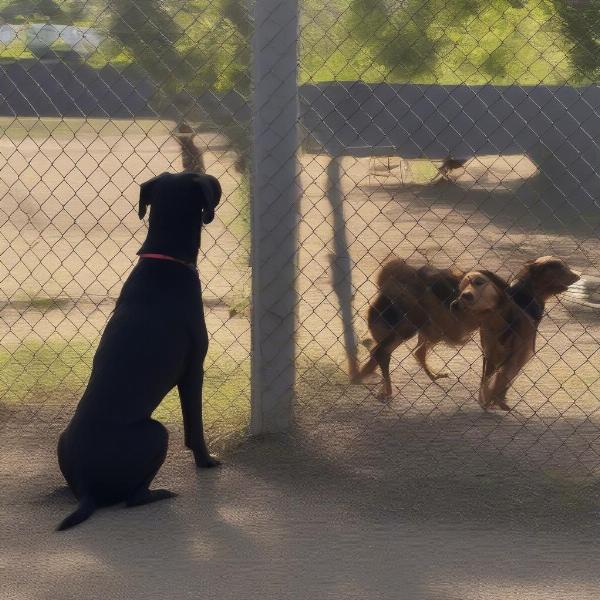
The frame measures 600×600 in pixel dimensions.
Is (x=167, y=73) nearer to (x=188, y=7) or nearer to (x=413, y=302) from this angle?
(x=188, y=7)

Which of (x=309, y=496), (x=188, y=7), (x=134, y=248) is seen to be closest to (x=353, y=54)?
(x=188, y=7)

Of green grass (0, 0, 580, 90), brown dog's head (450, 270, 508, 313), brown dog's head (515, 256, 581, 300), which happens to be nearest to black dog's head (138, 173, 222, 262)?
green grass (0, 0, 580, 90)

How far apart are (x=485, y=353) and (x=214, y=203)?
5.02 ft

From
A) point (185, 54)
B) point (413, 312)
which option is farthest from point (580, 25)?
point (185, 54)

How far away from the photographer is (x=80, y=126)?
192 inches

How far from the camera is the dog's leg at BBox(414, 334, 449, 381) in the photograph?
16.0ft

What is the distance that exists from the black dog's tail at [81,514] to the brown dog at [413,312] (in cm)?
172

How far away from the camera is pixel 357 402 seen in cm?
475

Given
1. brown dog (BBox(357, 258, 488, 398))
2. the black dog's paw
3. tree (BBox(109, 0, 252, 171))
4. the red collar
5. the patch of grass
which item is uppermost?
tree (BBox(109, 0, 252, 171))

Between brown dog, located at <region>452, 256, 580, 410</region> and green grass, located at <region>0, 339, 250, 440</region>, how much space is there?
1.14 metres

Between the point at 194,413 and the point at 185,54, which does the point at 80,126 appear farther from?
the point at 194,413

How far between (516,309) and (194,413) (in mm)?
1558

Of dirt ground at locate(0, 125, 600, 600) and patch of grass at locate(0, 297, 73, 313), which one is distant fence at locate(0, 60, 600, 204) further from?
patch of grass at locate(0, 297, 73, 313)

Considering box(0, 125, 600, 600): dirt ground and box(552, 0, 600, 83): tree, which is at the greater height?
box(552, 0, 600, 83): tree
